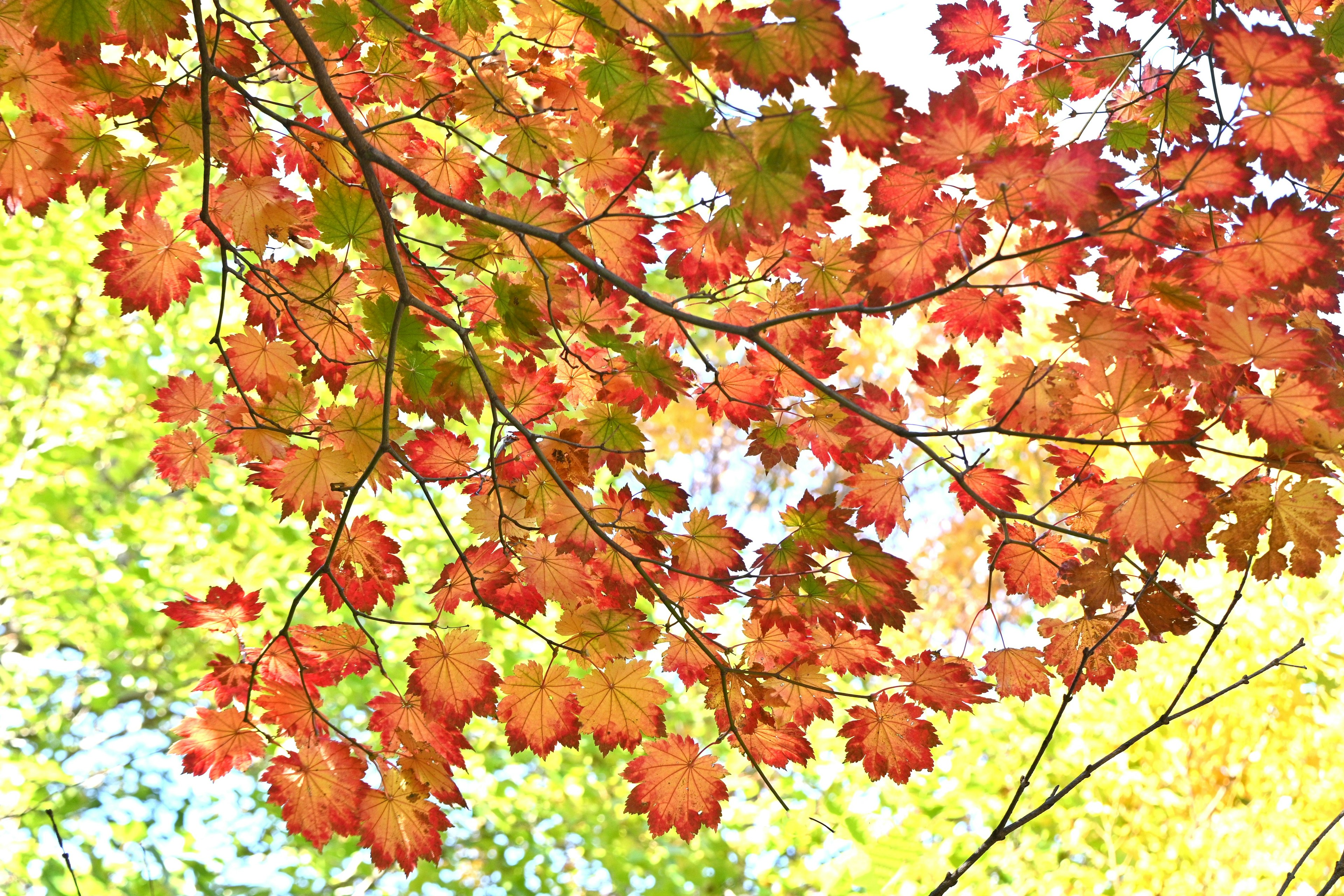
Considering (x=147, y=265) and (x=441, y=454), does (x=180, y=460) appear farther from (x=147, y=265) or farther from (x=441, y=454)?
(x=441, y=454)

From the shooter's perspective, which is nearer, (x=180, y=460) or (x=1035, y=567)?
(x=1035, y=567)

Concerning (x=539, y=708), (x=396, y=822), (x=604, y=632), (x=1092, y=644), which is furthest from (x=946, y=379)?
(x=396, y=822)

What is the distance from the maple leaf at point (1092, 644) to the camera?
1.62 metres

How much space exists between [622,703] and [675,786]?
0.55 ft

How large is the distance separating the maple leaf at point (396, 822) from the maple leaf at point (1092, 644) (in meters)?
1.05

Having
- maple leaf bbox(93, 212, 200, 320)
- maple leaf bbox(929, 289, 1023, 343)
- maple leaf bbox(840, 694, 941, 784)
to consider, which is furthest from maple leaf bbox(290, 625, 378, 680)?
maple leaf bbox(929, 289, 1023, 343)

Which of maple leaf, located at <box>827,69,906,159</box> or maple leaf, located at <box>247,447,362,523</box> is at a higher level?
maple leaf, located at <box>247,447,362,523</box>

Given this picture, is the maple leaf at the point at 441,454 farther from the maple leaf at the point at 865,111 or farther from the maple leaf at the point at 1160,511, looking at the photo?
the maple leaf at the point at 1160,511

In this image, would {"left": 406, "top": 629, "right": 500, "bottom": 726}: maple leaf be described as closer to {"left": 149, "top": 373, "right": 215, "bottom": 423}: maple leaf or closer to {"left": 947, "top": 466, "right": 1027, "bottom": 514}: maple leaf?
{"left": 149, "top": 373, "right": 215, "bottom": 423}: maple leaf

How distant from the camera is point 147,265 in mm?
1726

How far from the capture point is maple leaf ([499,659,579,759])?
5.19 feet

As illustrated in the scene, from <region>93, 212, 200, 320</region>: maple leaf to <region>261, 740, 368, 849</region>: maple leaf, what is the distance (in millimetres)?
806

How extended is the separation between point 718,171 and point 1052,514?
104 centimetres

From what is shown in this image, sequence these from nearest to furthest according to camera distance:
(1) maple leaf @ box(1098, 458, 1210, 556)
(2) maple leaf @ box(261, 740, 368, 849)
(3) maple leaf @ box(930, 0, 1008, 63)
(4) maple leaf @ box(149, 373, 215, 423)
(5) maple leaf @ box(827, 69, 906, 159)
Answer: (5) maple leaf @ box(827, 69, 906, 159)
(1) maple leaf @ box(1098, 458, 1210, 556)
(2) maple leaf @ box(261, 740, 368, 849)
(4) maple leaf @ box(149, 373, 215, 423)
(3) maple leaf @ box(930, 0, 1008, 63)
